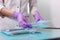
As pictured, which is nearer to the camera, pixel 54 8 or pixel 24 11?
pixel 24 11

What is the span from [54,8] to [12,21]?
861 mm

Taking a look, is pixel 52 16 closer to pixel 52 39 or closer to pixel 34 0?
pixel 34 0

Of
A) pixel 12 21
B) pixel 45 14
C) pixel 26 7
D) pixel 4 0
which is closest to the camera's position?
pixel 12 21

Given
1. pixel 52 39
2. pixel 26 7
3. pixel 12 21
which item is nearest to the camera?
pixel 52 39

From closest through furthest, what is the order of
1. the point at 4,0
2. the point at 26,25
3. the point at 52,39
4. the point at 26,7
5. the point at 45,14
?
the point at 52,39 → the point at 26,25 → the point at 4,0 → the point at 26,7 → the point at 45,14

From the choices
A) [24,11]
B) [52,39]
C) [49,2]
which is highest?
[49,2]

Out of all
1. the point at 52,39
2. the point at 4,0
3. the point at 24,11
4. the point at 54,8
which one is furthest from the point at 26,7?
the point at 52,39

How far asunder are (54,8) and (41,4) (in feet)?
0.79

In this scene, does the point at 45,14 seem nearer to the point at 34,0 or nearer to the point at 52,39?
the point at 34,0

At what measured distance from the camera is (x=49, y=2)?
76.3 inches

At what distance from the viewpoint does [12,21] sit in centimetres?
121

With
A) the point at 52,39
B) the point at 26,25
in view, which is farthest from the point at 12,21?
the point at 52,39

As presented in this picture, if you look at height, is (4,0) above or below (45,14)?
above

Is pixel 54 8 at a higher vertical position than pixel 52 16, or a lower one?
higher
